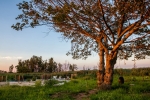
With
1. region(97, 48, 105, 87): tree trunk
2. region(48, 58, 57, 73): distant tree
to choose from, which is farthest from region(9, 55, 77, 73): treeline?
region(97, 48, 105, 87): tree trunk

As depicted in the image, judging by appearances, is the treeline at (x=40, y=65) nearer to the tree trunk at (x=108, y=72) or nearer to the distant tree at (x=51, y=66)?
the distant tree at (x=51, y=66)

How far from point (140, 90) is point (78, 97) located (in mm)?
3612

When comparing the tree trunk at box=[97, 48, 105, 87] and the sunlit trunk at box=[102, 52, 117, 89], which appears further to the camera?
the tree trunk at box=[97, 48, 105, 87]

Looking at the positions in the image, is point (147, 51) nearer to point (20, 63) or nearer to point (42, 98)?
point (42, 98)

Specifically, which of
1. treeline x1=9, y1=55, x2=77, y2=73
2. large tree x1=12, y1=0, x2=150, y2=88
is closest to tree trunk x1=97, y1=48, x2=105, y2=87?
large tree x1=12, y1=0, x2=150, y2=88

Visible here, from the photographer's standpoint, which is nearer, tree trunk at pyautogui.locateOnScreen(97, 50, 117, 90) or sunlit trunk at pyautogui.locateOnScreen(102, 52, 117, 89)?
tree trunk at pyautogui.locateOnScreen(97, 50, 117, 90)

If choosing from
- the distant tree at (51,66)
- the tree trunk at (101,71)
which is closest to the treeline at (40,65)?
the distant tree at (51,66)

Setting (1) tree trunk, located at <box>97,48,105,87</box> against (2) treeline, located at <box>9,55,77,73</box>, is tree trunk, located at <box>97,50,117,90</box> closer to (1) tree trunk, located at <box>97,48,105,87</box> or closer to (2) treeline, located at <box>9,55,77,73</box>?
(1) tree trunk, located at <box>97,48,105,87</box>

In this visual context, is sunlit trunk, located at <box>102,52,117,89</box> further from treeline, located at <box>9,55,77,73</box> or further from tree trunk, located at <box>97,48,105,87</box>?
treeline, located at <box>9,55,77,73</box>

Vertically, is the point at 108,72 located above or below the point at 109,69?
below

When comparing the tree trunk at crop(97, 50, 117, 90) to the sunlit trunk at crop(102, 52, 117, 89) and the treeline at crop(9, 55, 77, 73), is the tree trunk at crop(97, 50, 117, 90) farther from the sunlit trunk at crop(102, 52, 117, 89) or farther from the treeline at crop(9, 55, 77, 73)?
the treeline at crop(9, 55, 77, 73)

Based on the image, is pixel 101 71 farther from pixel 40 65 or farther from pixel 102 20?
pixel 40 65

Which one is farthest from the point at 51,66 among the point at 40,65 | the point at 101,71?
the point at 101,71

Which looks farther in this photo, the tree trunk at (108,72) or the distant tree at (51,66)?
the distant tree at (51,66)
